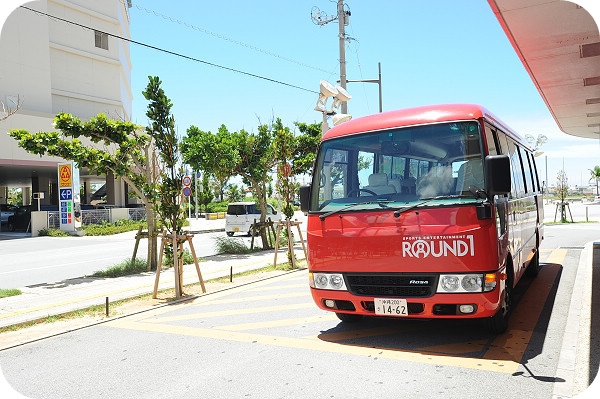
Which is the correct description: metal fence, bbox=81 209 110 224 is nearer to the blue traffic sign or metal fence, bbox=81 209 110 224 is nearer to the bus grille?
the blue traffic sign

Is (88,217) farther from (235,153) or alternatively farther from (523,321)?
(523,321)

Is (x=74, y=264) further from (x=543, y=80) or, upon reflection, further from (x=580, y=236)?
(x=580, y=236)

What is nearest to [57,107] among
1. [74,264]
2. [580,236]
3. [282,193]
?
[74,264]

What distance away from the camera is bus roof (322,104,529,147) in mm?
5797

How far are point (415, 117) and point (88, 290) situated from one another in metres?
8.74

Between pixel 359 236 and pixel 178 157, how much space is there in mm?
5533

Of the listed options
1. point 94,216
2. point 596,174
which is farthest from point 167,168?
point 596,174

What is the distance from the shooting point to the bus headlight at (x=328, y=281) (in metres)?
5.92

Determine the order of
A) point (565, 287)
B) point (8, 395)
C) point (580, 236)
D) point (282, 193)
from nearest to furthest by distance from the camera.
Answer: point (8, 395)
point (565, 287)
point (282, 193)
point (580, 236)

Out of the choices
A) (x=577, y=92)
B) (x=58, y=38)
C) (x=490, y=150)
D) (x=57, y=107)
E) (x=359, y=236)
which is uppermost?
(x=58, y=38)

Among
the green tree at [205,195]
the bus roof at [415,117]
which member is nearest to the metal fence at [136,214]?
the green tree at [205,195]

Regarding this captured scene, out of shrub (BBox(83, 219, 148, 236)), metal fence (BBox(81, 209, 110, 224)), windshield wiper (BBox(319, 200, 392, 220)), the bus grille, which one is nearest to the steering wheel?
windshield wiper (BBox(319, 200, 392, 220))

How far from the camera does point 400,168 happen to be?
5898 millimetres

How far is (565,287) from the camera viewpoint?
364 inches
